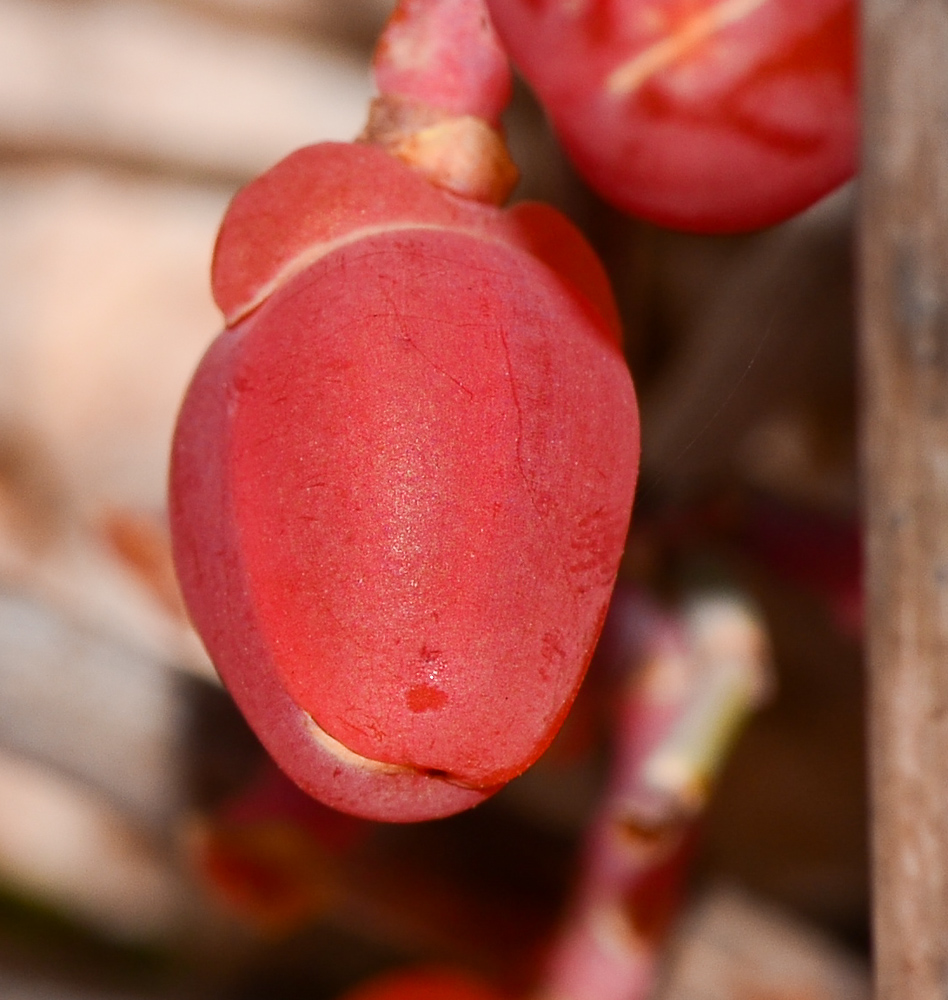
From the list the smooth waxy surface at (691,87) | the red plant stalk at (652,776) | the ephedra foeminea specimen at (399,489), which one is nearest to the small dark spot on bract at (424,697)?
the ephedra foeminea specimen at (399,489)

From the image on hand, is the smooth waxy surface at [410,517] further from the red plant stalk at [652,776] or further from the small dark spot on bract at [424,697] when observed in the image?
the red plant stalk at [652,776]

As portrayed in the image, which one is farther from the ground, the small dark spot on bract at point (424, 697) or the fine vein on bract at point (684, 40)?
the fine vein on bract at point (684, 40)

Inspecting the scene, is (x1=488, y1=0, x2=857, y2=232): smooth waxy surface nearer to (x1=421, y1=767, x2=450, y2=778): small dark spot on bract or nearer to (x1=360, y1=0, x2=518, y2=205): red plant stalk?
(x1=360, y1=0, x2=518, y2=205): red plant stalk

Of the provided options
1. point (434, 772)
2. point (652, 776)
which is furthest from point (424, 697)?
point (652, 776)

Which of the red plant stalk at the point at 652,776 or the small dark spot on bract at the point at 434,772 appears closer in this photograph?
the small dark spot on bract at the point at 434,772

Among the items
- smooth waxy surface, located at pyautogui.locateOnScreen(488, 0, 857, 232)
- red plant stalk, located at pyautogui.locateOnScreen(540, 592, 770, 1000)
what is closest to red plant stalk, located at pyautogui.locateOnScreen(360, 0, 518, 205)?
smooth waxy surface, located at pyautogui.locateOnScreen(488, 0, 857, 232)

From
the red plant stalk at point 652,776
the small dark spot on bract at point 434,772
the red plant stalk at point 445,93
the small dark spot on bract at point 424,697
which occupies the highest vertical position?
→ the red plant stalk at point 445,93

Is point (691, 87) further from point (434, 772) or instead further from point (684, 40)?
point (434, 772)
